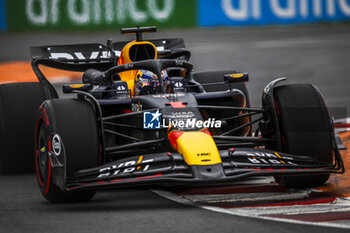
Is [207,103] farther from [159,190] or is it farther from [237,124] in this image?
[159,190]

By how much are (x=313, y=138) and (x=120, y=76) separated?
9.16 feet

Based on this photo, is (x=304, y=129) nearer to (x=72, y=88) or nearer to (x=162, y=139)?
(x=162, y=139)

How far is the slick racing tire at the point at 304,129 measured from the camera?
23.1 ft

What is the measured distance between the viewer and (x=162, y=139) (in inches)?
283

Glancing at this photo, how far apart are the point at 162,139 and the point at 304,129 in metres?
1.25

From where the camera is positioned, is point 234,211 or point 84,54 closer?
point 234,211

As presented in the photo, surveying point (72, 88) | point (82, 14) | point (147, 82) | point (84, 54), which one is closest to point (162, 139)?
point (72, 88)

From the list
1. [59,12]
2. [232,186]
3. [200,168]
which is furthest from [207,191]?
[59,12]

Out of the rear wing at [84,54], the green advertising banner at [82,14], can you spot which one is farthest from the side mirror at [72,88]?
the green advertising banner at [82,14]

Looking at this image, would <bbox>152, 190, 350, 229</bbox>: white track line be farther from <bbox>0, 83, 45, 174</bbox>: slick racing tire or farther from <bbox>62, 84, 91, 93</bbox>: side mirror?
<bbox>0, 83, 45, 174</bbox>: slick racing tire

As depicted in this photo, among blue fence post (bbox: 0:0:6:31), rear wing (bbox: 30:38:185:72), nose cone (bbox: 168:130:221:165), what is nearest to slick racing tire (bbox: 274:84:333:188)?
nose cone (bbox: 168:130:221:165)

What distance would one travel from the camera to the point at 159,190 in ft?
24.3

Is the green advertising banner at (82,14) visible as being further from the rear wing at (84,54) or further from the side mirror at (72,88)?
the side mirror at (72,88)

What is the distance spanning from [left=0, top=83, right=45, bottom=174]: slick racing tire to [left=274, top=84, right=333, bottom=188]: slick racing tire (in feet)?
9.35
